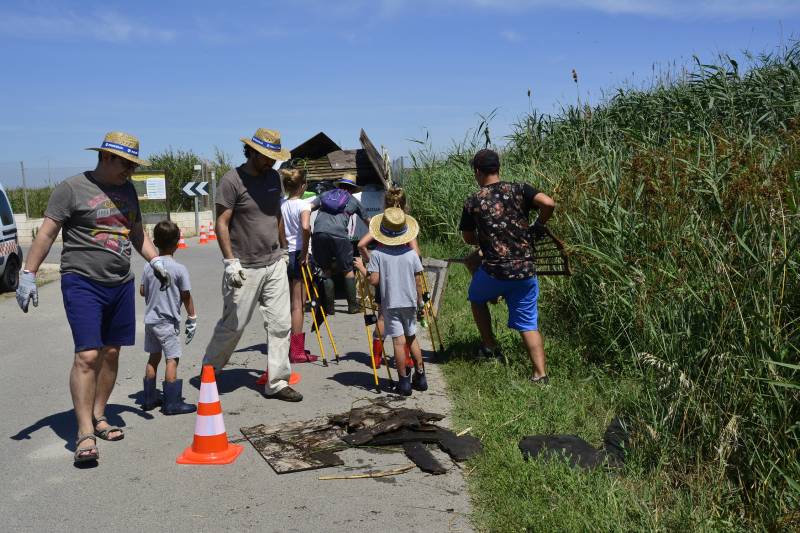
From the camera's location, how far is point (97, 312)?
5410 millimetres

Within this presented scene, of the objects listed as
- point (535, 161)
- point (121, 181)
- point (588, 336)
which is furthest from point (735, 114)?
point (121, 181)

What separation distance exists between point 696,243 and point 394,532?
311 centimetres

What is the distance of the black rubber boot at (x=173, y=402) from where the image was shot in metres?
6.29

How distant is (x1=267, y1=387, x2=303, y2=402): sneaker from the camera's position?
6.67 m

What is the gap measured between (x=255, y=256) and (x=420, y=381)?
1.74 metres

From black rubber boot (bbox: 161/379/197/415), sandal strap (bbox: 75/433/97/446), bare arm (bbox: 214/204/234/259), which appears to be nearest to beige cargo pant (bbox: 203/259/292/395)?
bare arm (bbox: 214/204/234/259)

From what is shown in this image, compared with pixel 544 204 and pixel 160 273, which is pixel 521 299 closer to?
pixel 544 204

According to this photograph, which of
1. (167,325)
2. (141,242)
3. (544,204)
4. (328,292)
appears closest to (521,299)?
(544,204)

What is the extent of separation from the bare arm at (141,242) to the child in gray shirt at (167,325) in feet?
1.17

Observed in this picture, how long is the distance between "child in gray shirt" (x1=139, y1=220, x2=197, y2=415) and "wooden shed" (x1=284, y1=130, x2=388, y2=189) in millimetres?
6333

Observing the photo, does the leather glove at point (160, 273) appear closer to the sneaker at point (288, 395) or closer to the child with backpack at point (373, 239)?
the sneaker at point (288, 395)

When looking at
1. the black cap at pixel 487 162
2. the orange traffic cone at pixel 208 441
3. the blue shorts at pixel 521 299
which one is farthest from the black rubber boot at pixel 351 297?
the orange traffic cone at pixel 208 441

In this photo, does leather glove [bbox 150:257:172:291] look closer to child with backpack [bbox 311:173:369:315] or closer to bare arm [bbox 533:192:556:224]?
A: bare arm [bbox 533:192:556:224]

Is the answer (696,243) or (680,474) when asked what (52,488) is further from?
(696,243)
